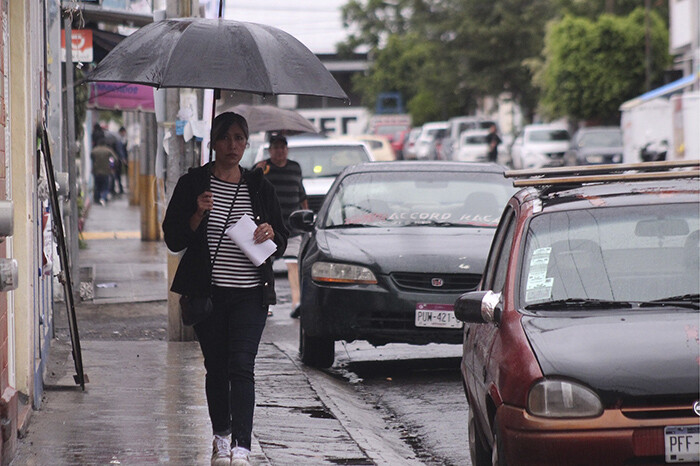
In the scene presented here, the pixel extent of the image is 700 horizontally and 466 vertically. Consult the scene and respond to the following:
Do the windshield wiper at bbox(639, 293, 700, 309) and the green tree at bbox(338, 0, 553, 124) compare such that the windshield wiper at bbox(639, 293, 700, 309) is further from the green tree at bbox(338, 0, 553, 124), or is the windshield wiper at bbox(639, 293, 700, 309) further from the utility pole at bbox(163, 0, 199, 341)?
the green tree at bbox(338, 0, 553, 124)

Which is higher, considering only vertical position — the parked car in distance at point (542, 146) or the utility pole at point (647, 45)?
the utility pole at point (647, 45)

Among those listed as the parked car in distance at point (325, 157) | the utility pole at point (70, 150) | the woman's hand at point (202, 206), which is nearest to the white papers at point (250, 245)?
the woman's hand at point (202, 206)

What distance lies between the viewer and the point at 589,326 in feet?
17.8

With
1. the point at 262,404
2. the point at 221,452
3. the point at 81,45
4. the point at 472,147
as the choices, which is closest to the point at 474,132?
the point at 472,147

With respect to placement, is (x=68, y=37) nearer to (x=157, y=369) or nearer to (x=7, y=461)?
(x=157, y=369)

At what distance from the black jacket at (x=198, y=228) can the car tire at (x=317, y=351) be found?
11.8 feet

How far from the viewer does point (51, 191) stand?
8188mm

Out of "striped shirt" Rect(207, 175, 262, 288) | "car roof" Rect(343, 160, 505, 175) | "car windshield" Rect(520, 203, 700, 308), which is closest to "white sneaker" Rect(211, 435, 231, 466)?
"striped shirt" Rect(207, 175, 262, 288)

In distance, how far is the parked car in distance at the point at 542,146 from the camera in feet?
156

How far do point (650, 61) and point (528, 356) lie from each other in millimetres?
49078

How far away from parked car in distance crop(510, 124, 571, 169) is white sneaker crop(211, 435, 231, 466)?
4050 centimetres

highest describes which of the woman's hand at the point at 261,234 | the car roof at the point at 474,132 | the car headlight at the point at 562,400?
the car roof at the point at 474,132

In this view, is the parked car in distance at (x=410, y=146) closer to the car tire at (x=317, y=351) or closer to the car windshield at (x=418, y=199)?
the car windshield at (x=418, y=199)

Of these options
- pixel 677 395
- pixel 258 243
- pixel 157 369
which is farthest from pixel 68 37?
pixel 677 395
